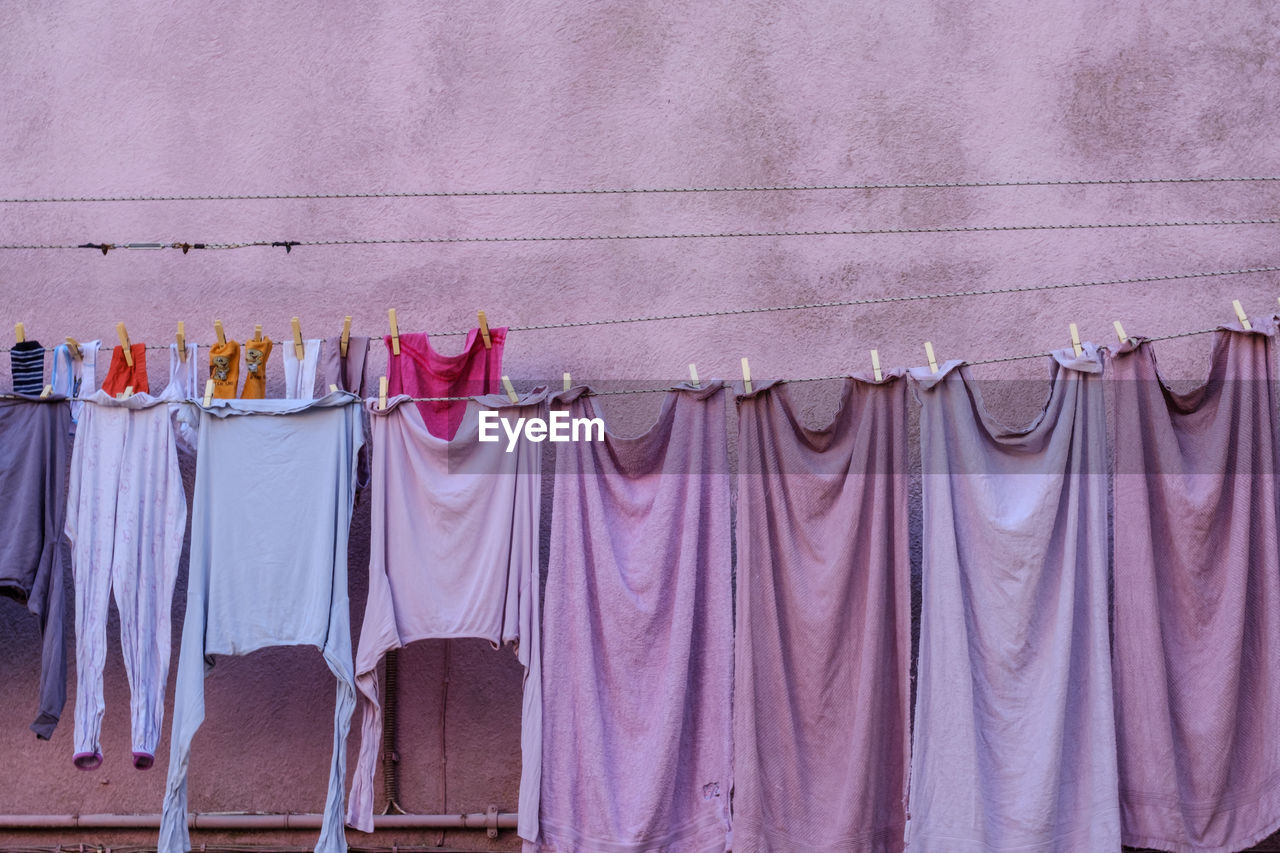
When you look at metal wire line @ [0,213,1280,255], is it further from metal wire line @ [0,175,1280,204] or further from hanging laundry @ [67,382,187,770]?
hanging laundry @ [67,382,187,770]

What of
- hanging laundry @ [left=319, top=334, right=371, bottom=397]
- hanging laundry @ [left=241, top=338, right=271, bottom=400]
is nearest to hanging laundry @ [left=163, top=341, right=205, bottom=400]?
hanging laundry @ [left=241, top=338, right=271, bottom=400]

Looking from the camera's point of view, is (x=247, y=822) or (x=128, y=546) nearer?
(x=128, y=546)

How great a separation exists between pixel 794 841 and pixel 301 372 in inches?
97.8

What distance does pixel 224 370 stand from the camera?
486 cm

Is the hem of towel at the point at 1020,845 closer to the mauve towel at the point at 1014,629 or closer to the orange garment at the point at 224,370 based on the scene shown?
the mauve towel at the point at 1014,629

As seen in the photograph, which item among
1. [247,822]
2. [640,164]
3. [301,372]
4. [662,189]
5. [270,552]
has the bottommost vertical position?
[247,822]

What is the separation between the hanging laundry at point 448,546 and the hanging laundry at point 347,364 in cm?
23

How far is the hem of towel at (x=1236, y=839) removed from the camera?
4.20m

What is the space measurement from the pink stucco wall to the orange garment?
23.9 inches

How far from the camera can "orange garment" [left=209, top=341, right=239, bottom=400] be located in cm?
485

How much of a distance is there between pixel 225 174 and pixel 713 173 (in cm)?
215

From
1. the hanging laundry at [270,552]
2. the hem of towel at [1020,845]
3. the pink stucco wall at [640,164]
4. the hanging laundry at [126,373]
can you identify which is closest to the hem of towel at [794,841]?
the hem of towel at [1020,845]

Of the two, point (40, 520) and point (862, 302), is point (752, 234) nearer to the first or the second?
point (862, 302)

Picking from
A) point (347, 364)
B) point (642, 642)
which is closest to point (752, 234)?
point (347, 364)
